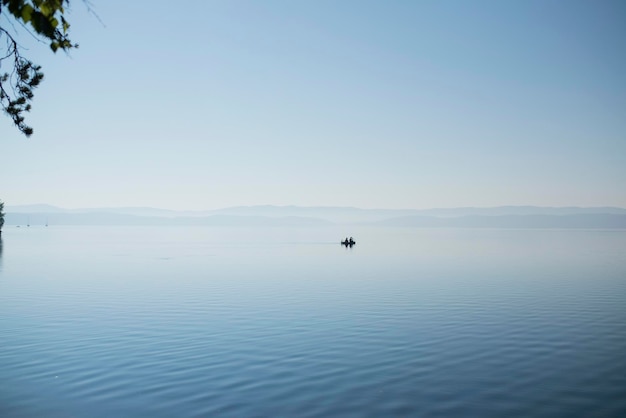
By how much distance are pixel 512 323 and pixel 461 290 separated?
56.5 feet

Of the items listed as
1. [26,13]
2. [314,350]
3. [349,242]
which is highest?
[26,13]

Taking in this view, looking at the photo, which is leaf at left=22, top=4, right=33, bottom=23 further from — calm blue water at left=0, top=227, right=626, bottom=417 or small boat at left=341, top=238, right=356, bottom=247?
small boat at left=341, top=238, right=356, bottom=247

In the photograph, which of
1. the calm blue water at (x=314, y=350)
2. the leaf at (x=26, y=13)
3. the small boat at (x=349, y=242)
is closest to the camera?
the leaf at (x=26, y=13)

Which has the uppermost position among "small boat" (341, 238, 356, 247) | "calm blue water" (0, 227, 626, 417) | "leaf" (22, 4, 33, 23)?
"leaf" (22, 4, 33, 23)

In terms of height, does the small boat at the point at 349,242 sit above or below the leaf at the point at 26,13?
below

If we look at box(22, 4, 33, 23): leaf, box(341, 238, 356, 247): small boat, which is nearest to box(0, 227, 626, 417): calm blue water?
box(22, 4, 33, 23): leaf

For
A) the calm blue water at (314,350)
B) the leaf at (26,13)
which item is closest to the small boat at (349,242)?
the calm blue water at (314,350)

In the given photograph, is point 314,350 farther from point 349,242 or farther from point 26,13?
point 349,242

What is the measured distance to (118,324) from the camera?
32938 millimetres

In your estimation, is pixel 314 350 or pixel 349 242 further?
pixel 349 242

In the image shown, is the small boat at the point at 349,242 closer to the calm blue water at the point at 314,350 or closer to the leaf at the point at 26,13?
the calm blue water at the point at 314,350

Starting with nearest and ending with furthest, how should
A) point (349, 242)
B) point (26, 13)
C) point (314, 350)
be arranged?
point (26, 13) → point (314, 350) → point (349, 242)

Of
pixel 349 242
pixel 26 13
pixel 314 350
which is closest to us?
pixel 26 13

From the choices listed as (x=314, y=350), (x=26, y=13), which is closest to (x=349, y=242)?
(x=314, y=350)
